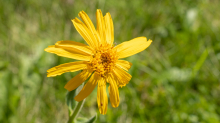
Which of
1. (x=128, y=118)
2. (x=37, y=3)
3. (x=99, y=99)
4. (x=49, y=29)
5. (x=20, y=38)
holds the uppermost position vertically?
(x=37, y=3)

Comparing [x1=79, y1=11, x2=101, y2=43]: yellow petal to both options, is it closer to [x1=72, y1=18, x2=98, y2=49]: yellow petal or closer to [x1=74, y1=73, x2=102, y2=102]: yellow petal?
[x1=72, y1=18, x2=98, y2=49]: yellow petal

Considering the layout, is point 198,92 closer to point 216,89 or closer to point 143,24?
point 216,89

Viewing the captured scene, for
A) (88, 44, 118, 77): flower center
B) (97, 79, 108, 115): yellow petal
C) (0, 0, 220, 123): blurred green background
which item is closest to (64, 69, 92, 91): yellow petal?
(88, 44, 118, 77): flower center

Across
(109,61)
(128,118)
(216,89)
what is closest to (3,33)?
(109,61)

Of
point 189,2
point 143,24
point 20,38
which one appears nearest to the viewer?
point 20,38

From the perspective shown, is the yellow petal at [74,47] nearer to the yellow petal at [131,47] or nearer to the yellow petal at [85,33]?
the yellow petal at [85,33]
